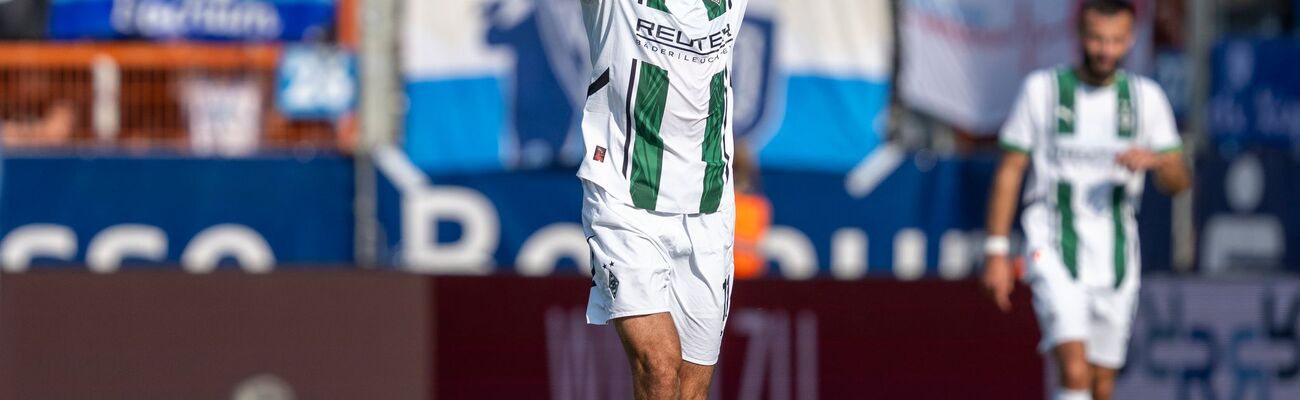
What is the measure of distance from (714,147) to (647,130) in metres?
0.24

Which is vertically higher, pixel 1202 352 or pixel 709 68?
pixel 709 68

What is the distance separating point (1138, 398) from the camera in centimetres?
884

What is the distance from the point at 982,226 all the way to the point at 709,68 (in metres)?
6.56

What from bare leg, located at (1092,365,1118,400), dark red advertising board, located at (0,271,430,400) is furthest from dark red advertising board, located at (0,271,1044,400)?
bare leg, located at (1092,365,1118,400)

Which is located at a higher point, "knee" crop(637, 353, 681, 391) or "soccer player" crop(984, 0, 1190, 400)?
"soccer player" crop(984, 0, 1190, 400)

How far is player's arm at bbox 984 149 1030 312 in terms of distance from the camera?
773 centimetres

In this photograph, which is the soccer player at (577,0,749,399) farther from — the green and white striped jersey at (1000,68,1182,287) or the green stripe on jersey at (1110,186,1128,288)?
the green stripe on jersey at (1110,186,1128,288)

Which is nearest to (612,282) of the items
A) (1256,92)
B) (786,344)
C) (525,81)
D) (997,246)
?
(997,246)

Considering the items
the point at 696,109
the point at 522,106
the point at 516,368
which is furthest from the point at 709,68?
the point at 522,106

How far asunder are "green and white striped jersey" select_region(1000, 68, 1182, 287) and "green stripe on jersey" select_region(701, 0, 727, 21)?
2.55 metres

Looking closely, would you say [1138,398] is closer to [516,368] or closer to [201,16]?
[516,368]

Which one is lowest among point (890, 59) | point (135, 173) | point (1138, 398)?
point (1138, 398)

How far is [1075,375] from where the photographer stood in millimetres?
7777

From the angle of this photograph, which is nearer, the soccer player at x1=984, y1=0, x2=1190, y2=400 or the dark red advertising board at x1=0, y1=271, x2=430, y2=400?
the soccer player at x1=984, y1=0, x2=1190, y2=400
